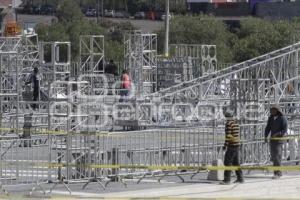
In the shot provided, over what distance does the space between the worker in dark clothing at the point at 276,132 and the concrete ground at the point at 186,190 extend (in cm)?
46

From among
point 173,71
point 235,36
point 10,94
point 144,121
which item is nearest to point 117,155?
point 10,94

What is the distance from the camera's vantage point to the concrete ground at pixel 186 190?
1970 centimetres

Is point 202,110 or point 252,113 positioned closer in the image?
point 252,113

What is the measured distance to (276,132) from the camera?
74.9 feet

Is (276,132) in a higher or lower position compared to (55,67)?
lower

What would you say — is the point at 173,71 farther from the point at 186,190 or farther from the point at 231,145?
the point at 186,190

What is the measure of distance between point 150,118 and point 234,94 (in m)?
8.34

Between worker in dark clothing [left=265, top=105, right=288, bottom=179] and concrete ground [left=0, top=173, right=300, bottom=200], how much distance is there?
46 cm

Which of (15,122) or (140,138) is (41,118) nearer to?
(15,122)

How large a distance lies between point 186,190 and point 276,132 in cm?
329

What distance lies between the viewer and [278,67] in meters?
34.9

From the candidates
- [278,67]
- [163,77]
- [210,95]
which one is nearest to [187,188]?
[278,67]

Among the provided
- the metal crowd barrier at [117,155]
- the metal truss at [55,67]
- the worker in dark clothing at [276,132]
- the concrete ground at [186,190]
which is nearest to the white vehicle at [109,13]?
the metal truss at [55,67]

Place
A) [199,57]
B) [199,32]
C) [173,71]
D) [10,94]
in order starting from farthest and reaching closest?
1. [199,32]
2. [199,57]
3. [173,71]
4. [10,94]
